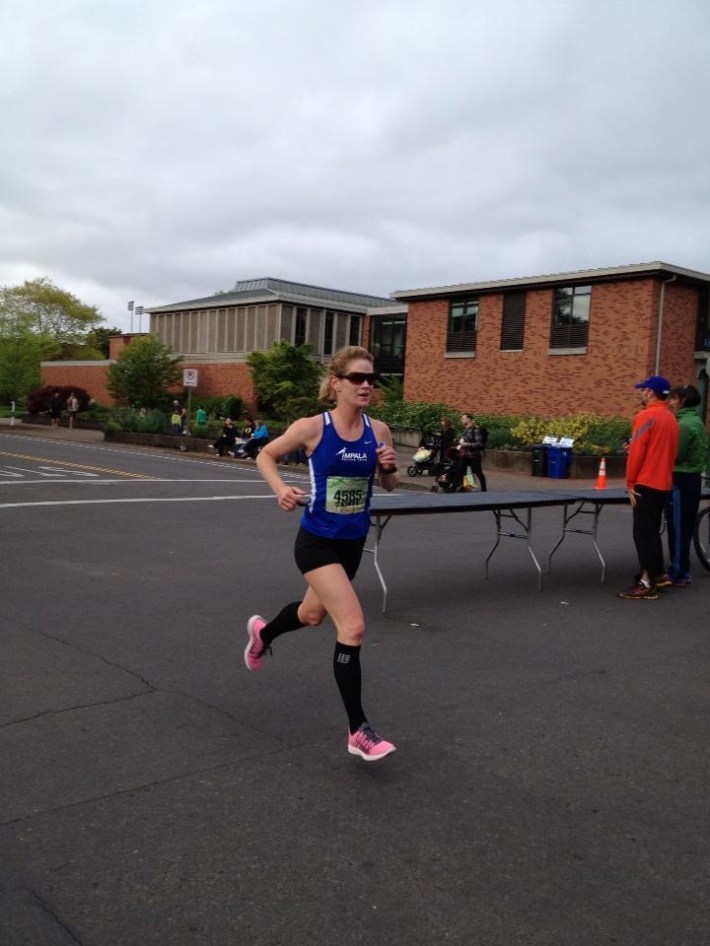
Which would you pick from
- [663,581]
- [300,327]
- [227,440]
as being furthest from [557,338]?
[663,581]

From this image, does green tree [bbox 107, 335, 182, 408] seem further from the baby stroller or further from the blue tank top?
the blue tank top

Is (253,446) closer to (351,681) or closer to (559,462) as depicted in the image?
(351,681)

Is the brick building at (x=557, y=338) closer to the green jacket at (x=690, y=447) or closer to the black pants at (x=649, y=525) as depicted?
the green jacket at (x=690, y=447)

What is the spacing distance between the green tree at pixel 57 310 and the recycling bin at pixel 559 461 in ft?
246

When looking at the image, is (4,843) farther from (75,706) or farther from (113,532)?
(113,532)

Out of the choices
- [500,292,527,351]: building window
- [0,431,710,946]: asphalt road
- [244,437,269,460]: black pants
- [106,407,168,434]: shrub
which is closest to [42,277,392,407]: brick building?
[106,407,168,434]: shrub

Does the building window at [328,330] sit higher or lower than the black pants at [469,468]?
higher

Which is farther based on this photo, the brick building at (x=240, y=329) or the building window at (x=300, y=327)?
the building window at (x=300, y=327)

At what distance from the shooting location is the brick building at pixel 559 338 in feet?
107

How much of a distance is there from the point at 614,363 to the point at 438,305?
32.4 feet

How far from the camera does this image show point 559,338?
35.3 meters

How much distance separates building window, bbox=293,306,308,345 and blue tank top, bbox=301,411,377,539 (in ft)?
177

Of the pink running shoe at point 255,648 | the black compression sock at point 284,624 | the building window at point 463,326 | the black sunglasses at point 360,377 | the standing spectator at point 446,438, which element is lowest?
the pink running shoe at point 255,648

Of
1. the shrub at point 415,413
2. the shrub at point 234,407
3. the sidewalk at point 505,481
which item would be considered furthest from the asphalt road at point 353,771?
the shrub at point 234,407
